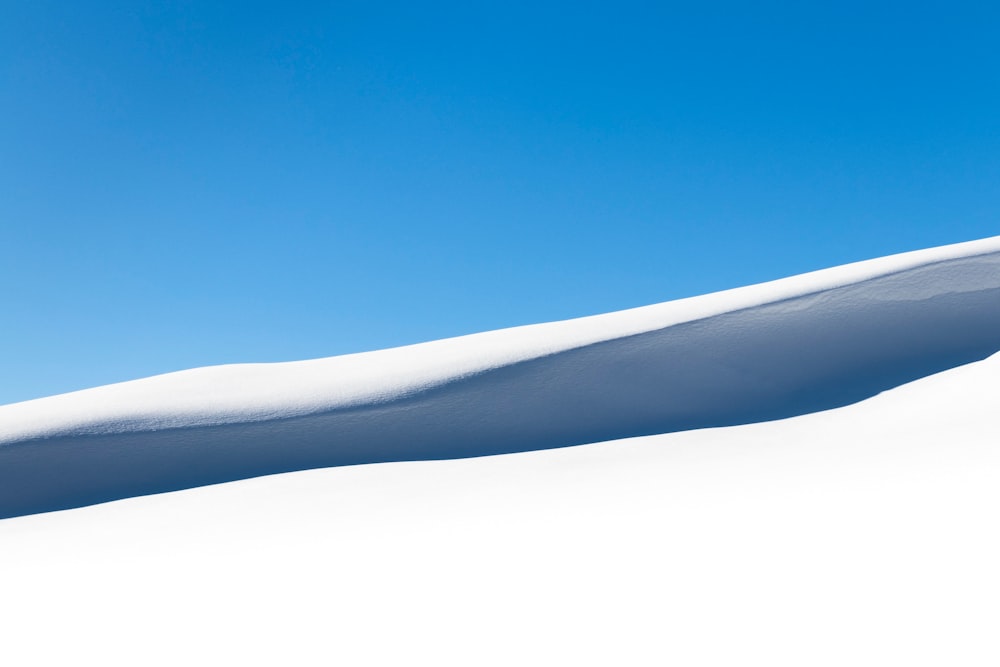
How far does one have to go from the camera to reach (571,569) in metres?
2.53

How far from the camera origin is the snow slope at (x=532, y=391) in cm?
548

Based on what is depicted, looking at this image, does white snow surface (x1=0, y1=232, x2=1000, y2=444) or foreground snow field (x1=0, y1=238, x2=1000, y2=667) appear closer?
foreground snow field (x1=0, y1=238, x2=1000, y2=667)

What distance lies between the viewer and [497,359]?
21.1 feet

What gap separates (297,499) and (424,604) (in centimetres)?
223

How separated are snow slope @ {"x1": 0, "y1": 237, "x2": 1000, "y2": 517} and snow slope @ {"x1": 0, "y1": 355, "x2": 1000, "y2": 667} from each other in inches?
42.4

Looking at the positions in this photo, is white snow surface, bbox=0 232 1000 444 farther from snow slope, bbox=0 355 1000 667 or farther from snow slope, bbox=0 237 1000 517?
snow slope, bbox=0 355 1000 667

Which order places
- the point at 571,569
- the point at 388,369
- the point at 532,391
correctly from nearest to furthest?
the point at 571,569
the point at 532,391
the point at 388,369

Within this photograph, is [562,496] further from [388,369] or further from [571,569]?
[388,369]

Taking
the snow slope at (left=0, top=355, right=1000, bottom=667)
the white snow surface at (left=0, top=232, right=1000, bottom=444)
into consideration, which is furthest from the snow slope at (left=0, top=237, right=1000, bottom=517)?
the snow slope at (left=0, top=355, right=1000, bottom=667)

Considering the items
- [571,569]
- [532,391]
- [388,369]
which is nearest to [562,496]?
[571,569]

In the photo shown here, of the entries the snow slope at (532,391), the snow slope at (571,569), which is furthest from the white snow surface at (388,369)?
the snow slope at (571,569)

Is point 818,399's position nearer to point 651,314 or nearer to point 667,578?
point 651,314

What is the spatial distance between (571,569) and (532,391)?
11.6 ft

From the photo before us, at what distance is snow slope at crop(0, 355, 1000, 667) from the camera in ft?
6.32
